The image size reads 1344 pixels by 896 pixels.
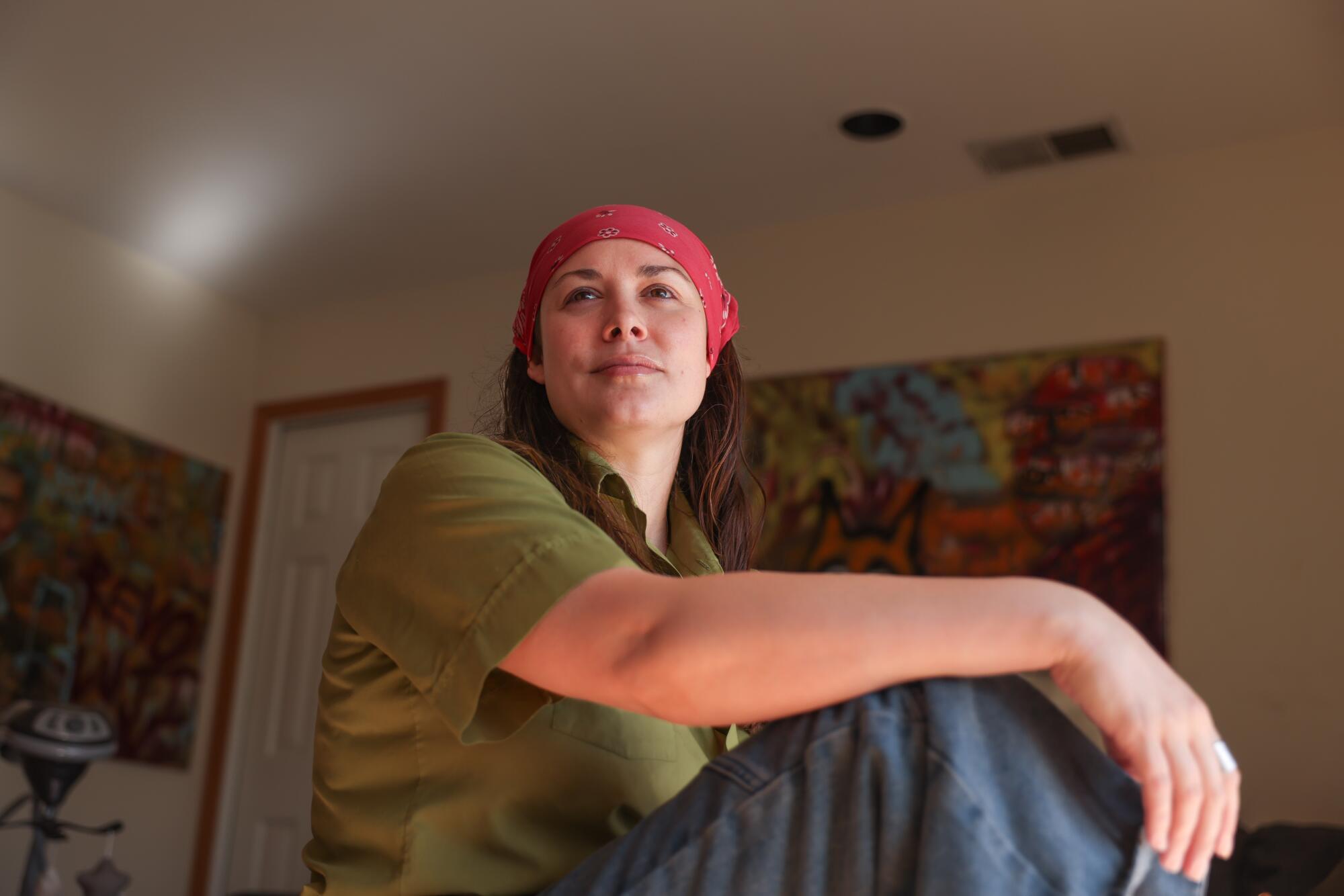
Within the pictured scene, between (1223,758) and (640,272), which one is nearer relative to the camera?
(1223,758)

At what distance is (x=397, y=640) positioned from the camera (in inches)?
43.4

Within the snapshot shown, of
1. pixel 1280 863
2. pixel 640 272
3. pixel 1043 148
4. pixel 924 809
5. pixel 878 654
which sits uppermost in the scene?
pixel 1043 148

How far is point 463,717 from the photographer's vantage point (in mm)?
1025

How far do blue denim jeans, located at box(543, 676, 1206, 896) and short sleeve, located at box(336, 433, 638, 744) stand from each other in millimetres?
191

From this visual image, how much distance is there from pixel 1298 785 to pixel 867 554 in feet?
4.55

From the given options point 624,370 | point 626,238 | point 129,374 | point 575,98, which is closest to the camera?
point 624,370

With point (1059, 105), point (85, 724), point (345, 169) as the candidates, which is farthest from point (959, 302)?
point (85, 724)

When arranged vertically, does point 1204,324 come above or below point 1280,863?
above

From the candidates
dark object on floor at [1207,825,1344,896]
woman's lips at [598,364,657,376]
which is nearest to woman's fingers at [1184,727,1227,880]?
woman's lips at [598,364,657,376]

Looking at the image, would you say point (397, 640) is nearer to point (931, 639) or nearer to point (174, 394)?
point (931, 639)

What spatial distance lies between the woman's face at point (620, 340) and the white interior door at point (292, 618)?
3.62 m

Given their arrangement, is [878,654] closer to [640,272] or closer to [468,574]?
[468,574]

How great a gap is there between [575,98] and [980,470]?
1701 mm

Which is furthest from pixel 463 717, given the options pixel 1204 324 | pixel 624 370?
pixel 1204 324
